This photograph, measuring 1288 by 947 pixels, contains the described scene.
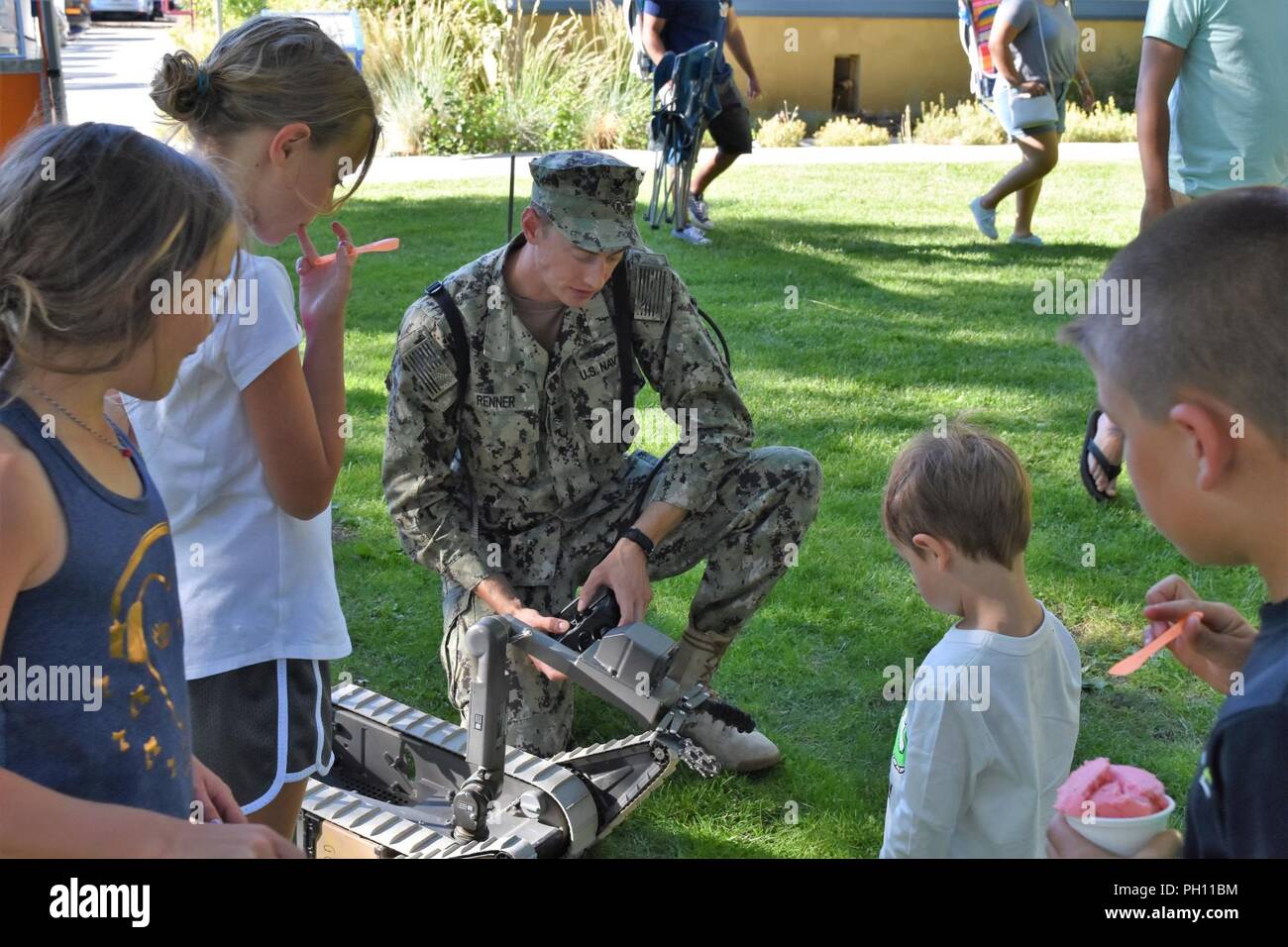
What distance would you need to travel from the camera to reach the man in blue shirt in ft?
29.1

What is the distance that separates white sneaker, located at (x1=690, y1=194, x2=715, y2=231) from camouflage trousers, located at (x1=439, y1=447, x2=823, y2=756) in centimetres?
601

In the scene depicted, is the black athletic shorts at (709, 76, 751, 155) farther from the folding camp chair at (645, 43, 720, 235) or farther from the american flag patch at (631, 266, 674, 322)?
the american flag patch at (631, 266, 674, 322)

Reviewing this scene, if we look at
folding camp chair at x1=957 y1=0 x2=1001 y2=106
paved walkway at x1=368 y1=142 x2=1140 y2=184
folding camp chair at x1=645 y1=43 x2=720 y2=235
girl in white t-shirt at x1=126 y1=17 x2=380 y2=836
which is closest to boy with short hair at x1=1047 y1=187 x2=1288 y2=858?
A: girl in white t-shirt at x1=126 y1=17 x2=380 y2=836

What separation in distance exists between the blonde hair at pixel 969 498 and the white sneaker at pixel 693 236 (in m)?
6.79

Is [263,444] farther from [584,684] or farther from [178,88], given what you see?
[584,684]

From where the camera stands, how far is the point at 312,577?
99.0 inches

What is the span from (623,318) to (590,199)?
0.40 metres

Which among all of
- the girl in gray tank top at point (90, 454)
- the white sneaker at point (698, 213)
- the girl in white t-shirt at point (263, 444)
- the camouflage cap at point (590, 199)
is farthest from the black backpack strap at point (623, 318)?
the white sneaker at point (698, 213)

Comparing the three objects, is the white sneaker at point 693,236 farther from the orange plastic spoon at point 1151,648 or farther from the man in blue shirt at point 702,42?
the orange plastic spoon at point 1151,648

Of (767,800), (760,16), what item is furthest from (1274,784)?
(760,16)

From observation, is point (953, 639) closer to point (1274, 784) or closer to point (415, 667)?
point (1274, 784)

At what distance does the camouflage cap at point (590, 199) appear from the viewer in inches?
129
